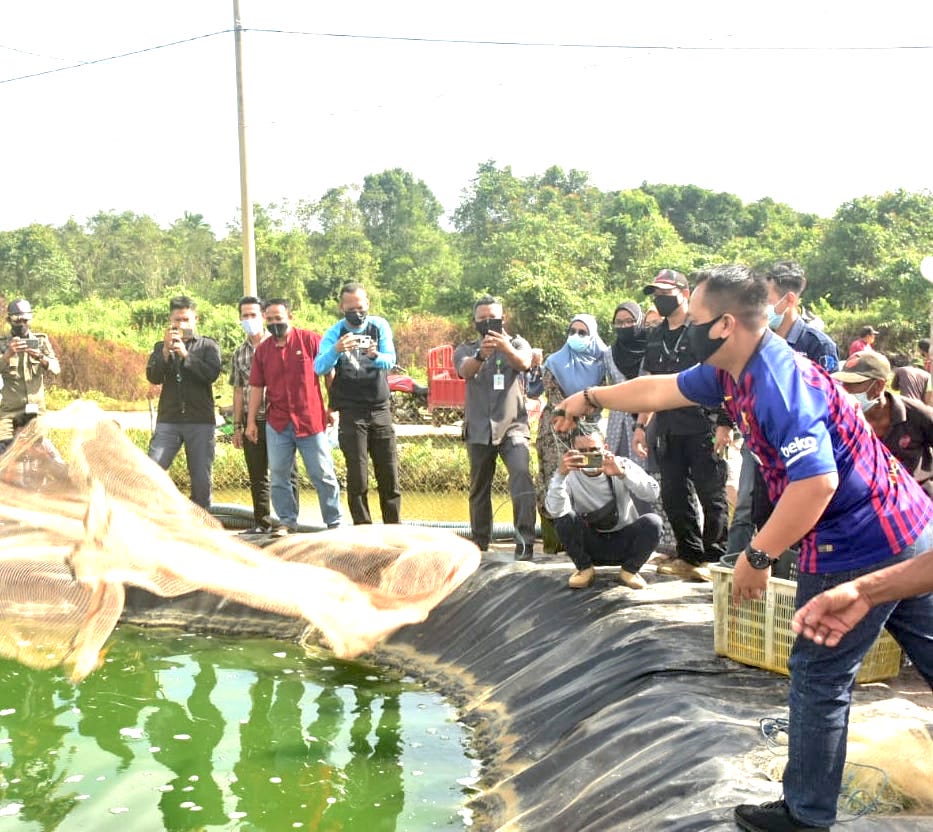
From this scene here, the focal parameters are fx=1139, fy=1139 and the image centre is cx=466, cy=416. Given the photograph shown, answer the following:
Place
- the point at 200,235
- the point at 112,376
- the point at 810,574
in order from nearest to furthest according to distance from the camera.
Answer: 1. the point at 810,574
2. the point at 112,376
3. the point at 200,235

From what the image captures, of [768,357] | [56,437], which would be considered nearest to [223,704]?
[768,357]

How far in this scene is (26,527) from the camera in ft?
22.6

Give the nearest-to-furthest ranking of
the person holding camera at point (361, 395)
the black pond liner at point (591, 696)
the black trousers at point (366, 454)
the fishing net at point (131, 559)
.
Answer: the black pond liner at point (591, 696) < the fishing net at point (131, 559) < the person holding camera at point (361, 395) < the black trousers at point (366, 454)

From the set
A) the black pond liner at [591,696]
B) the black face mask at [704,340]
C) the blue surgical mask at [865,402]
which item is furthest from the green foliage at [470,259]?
the black face mask at [704,340]

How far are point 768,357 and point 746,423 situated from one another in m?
0.23

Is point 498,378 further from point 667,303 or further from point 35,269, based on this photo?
point 35,269

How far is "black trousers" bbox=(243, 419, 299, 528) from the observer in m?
9.29

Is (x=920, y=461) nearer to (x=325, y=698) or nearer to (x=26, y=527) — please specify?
(x=325, y=698)

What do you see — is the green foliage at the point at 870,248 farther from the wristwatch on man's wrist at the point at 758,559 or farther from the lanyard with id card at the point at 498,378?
the wristwatch on man's wrist at the point at 758,559

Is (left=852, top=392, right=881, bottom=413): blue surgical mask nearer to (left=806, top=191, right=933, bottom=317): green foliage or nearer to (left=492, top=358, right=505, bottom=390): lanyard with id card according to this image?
(left=492, top=358, right=505, bottom=390): lanyard with id card

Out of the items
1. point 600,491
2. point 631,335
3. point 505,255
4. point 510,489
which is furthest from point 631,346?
point 505,255

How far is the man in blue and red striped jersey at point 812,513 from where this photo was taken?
3.40 meters

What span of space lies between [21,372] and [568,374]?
197 inches

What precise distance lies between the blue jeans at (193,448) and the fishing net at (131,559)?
1650 millimetres
